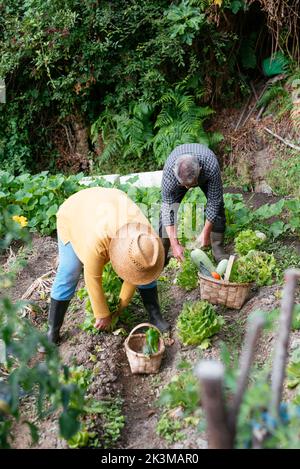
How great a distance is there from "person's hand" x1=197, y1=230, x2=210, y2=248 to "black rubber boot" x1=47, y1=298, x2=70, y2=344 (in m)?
1.49

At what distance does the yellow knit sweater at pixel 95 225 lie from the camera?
331 centimetres

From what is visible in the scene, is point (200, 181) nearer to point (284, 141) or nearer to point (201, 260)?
point (201, 260)

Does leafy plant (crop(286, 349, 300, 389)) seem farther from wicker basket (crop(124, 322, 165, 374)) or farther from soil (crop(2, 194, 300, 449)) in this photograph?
wicker basket (crop(124, 322, 165, 374))

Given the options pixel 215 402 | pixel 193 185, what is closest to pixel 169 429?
pixel 215 402

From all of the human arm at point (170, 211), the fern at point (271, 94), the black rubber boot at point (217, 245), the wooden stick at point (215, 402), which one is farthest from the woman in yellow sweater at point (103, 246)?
the fern at point (271, 94)

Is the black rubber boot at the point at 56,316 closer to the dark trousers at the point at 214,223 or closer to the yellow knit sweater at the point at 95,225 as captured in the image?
the yellow knit sweater at the point at 95,225

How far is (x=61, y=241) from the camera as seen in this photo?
3791mm

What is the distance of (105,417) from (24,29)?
20.2 ft

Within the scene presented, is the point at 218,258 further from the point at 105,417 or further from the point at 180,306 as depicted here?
the point at 105,417

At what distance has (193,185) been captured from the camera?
4336 millimetres

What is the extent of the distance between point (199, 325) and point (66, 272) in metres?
1.05

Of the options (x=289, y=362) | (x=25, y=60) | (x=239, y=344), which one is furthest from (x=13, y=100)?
(x=289, y=362)

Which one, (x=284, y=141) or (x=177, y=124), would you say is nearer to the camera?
(x=284, y=141)

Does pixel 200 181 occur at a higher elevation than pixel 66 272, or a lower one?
higher
